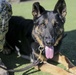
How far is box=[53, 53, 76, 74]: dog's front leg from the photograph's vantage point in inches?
165

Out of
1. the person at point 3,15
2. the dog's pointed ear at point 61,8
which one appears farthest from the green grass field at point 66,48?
the dog's pointed ear at point 61,8

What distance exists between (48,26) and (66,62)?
701 mm

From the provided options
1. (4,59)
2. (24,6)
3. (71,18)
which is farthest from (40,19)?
(24,6)

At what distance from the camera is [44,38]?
14.1 feet

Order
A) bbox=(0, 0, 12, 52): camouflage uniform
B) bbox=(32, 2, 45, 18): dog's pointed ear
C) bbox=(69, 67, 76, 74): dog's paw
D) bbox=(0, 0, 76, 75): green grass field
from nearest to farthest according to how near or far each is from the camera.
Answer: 1. bbox=(0, 0, 12, 52): camouflage uniform
2. bbox=(69, 67, 76, 74): dog's paw
3. bbox=(32, 2, 45, 18): dog's pointed ear
4. bbox=(0, 0, 76, 75): green grass field

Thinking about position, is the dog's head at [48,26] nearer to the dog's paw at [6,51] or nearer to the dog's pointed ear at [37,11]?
the dog's pointed ear at [37,11]

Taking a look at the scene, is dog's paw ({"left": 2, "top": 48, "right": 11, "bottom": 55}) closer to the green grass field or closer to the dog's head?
the green grass field

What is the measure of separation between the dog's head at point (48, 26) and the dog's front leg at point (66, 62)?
0.31 metres

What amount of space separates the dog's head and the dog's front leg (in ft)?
1.02

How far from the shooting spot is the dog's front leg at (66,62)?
13.7ft

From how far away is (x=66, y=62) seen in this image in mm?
4430

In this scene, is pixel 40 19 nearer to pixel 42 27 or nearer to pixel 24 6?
pixel 42 27

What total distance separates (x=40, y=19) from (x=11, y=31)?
120 cm

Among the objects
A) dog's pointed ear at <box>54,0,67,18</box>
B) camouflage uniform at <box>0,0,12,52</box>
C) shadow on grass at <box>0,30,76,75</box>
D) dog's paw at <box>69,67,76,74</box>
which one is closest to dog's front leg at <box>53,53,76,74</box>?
dog's paw at <box>69,67,76,74</box>
